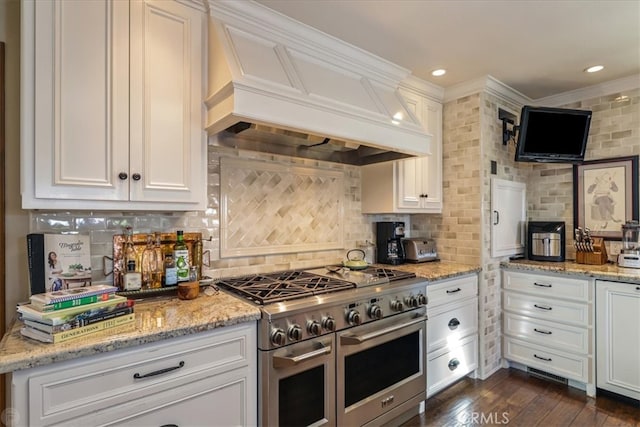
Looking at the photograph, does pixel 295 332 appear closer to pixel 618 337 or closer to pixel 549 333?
A: pixel 549 333

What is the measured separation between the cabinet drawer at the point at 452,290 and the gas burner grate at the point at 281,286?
0.77 m

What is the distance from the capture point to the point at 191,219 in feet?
6.73

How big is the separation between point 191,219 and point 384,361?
1.48 metres

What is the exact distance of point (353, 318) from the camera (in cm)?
188

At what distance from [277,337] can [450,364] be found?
171 centimetres

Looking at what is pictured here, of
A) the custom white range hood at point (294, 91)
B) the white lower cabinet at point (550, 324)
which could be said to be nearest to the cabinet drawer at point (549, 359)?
the white lower cabinet at point (550, 324)

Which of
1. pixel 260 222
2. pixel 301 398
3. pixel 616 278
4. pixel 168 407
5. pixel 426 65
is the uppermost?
pixel 426 65

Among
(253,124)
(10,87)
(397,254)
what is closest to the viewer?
(10,87)

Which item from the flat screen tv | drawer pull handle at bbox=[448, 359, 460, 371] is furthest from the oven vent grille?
the flat screen tv

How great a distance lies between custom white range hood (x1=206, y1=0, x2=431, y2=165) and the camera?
168 centimetres

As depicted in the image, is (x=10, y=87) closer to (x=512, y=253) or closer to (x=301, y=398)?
(x=301, y=398)

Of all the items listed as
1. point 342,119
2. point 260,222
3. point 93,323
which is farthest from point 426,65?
point 93,323

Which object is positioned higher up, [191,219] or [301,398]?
[191,219]

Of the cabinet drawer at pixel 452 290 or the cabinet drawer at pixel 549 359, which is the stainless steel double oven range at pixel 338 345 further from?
the cabinet drawer at pixel 549 359
